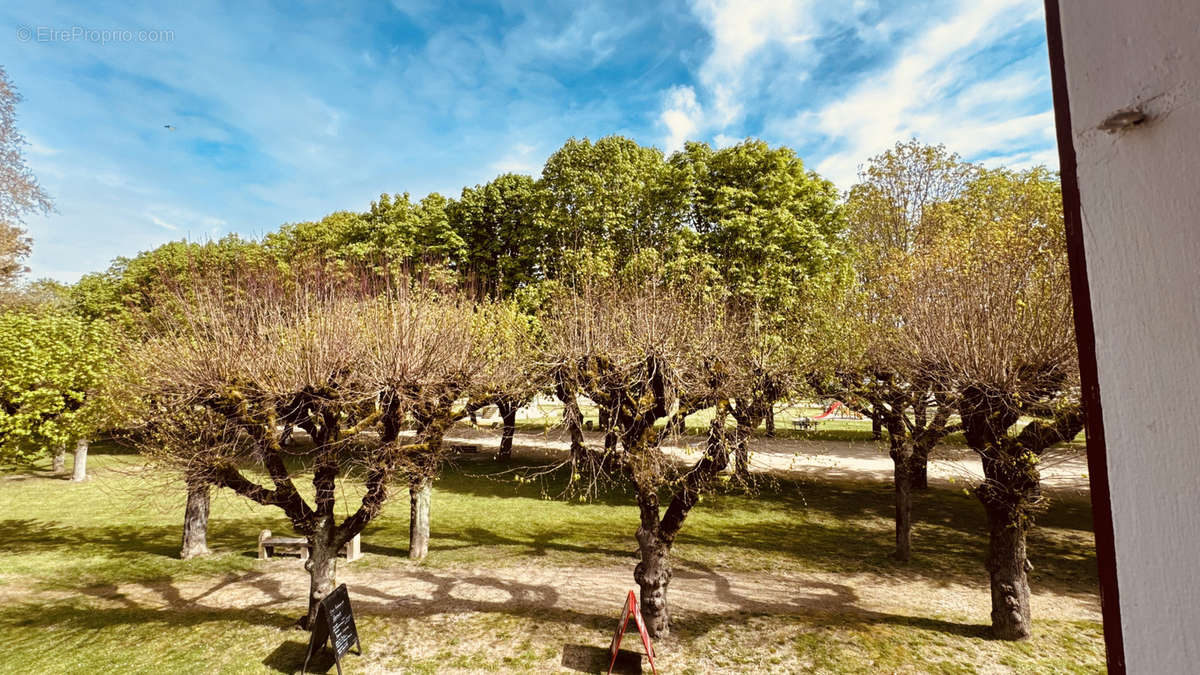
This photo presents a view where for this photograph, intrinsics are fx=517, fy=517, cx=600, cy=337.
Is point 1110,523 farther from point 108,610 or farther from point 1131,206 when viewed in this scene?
point 108,610

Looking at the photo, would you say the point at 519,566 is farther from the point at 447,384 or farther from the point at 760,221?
the point at 760,221

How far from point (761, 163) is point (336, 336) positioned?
15835 mm

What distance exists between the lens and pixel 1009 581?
8992 mm

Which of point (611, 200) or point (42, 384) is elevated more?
point (611, 200)

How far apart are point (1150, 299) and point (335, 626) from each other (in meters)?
9.58

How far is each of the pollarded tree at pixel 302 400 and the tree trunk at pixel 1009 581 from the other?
1059 centimetres

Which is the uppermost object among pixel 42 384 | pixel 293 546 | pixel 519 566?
pixel 42 384

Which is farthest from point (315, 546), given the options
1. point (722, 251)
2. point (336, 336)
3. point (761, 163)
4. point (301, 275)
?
point (761, 163)

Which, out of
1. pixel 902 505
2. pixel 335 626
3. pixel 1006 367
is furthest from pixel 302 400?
pixel 902 505

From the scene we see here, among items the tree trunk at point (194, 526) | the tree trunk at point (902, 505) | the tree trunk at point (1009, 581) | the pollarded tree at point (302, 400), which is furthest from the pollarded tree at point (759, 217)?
the tree trunk at point (194, 526)

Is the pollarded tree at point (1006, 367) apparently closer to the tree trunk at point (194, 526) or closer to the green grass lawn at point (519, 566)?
the green grass lawn at point (519, 566)

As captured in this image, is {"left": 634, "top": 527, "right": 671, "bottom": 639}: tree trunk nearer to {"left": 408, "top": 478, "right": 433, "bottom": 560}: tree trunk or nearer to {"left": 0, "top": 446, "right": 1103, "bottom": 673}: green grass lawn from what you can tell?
{"left": 0, "top": 446, "right": 1103, "bottom": 673}: green grass lawn

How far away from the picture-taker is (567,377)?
1037 centimetres

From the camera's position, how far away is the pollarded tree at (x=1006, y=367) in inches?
328
